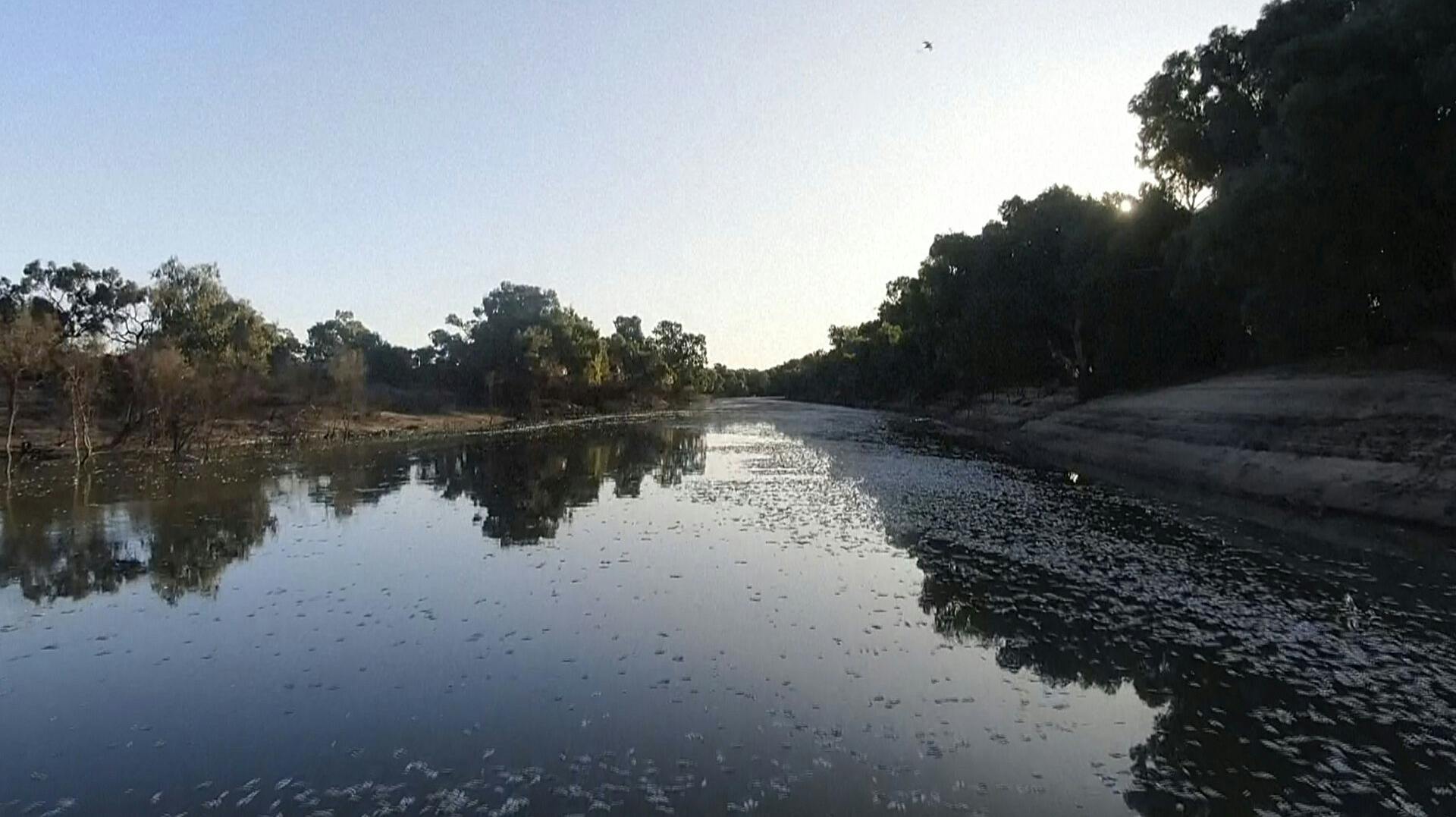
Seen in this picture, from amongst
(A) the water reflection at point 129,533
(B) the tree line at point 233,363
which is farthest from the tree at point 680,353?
(A) the water reflection at point 129,533

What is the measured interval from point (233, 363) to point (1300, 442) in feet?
225

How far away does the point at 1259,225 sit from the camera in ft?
104

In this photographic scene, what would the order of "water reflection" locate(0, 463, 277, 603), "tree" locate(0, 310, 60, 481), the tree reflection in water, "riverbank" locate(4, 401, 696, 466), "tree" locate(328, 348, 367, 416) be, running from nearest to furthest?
"water reflection" locate(0, 463, 277, 603) → the tree reflection in water → "tree" locate(0, 310, 60, 481) → "riverbank" locate(4, 401, 696, 466) → "tree" locate(328, 348, 367, 416)

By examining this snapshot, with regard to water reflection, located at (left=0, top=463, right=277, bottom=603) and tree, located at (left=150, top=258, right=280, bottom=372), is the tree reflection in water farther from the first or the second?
tree, located at (left=150, top=258, right=280, bottom=372)

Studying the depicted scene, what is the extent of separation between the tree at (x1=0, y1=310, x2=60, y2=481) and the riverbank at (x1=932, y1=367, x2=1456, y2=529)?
51748mm

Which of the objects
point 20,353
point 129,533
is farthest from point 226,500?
point 20,353

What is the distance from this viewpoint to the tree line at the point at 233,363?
48.3 m

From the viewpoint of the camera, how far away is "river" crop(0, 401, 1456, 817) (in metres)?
8.93

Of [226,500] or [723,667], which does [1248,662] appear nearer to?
[723,667]

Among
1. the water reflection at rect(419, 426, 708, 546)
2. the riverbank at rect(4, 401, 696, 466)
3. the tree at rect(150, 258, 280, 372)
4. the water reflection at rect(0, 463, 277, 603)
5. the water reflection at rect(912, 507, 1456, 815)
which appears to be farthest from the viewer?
the tree at rect(150, 258, 280, 372)

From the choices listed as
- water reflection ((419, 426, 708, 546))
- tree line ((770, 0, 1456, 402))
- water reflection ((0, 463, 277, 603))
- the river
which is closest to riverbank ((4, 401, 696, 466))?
water reflection ((419, 426, 708, 546))

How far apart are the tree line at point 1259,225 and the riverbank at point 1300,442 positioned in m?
4.22

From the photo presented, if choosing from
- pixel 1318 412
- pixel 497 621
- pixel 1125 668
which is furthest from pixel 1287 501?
pixel 497 621

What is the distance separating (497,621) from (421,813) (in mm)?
7152
